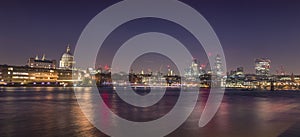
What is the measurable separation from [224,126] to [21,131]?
32.4 ft

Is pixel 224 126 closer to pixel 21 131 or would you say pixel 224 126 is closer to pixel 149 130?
pixel 149 130

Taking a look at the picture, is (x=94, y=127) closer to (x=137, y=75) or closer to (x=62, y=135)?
(x=62, y=135)

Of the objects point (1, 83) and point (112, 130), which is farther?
point (1, 83)

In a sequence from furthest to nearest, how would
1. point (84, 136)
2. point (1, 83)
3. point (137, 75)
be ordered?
point (137, 75), point (1, 83), point (84, 136)

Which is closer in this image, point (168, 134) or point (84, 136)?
point (84, 136)

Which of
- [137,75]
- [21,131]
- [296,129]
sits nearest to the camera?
[21,131]

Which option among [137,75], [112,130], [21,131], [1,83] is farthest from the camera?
[137,75]

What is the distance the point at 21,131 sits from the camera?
13211mm

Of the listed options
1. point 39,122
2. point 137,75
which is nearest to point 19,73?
point 137,75

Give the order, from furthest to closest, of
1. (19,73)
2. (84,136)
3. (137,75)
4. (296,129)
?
(137,75) → (19,73) → (296,129) → (84,136)

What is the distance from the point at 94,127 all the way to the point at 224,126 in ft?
22.0

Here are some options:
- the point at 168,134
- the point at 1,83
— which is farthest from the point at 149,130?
the point at 1,83

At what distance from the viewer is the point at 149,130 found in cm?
1449

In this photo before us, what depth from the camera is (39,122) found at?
16.1 m
